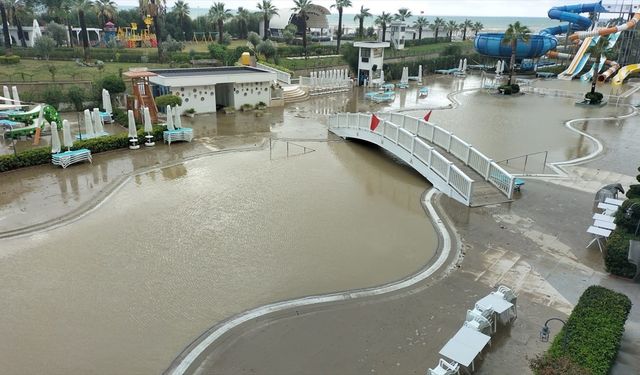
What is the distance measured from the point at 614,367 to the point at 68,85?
1351 inches

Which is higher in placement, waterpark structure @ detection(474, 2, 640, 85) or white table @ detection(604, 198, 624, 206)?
waterpark structure @ detection(474, 2, 640, 85)

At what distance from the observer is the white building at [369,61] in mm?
44000

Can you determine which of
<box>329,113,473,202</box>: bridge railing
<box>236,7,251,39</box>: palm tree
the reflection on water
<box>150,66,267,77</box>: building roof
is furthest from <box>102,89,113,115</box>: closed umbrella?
<box>236,7,251,39</box>: palm tree

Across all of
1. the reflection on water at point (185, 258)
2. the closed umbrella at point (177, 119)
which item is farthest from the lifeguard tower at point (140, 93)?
the reflection on water at point (185, 258)

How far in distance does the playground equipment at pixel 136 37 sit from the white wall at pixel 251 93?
2762cm

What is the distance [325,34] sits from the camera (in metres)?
87.6

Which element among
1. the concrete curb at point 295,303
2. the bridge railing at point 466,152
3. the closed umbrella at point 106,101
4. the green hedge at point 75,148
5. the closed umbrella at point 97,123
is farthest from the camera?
the closed umbrella at point 106,101

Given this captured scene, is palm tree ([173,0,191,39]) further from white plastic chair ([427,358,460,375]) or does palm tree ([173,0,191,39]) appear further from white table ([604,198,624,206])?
white plastic chair ([427,358,460,375])

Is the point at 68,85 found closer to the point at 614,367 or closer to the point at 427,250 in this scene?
the point at 427,250

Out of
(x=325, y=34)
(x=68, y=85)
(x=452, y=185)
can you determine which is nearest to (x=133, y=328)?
(x=452, y=185)

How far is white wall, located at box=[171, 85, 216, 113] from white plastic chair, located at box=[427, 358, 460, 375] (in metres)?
26.1

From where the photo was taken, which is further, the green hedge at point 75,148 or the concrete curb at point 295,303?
the green hedge at point 75,148

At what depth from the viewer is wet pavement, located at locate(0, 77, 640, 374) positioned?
911 cm

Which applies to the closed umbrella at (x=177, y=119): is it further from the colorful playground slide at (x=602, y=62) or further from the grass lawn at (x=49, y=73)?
the colorful playground slide at (x=602, y=62)
